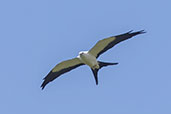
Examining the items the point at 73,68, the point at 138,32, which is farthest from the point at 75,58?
the point at 138,32

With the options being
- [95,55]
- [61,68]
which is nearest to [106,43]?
[95,55]

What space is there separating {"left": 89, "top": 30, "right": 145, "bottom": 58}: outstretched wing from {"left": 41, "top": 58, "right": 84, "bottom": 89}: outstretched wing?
3.19ft

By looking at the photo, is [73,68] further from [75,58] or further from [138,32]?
[138,32]

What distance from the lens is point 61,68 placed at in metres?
32.6

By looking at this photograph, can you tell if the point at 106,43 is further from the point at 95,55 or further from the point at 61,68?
the point at 61,68

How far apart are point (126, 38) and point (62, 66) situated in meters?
3.33

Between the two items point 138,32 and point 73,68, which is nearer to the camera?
point 138,32

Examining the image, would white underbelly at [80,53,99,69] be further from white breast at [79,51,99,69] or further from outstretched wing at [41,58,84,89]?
outstretched wing at [41,58,84,89]

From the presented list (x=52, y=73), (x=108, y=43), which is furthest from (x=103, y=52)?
(x=52, y=73)

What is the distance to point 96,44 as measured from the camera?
31438 millimetres

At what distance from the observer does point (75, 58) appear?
32.1 meters

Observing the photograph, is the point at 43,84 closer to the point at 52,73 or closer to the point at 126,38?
the point at 52,73

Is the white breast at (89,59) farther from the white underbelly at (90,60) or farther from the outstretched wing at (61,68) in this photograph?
the outstretched wing at (61,68)

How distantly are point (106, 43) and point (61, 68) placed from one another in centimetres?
254
